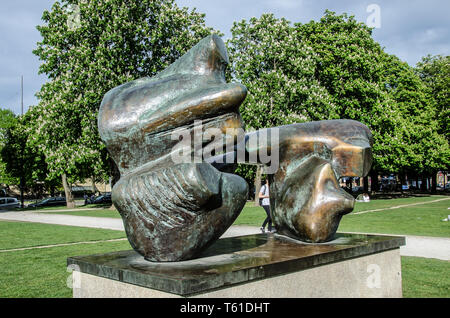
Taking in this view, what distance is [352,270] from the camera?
557 centimetres

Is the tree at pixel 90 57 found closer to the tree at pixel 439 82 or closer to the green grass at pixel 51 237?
the green grass at pixel 51 237

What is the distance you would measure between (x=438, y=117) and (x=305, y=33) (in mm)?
18491

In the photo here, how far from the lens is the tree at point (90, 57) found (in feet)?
74.1

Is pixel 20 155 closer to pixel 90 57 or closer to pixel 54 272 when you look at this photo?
pixel 90 57

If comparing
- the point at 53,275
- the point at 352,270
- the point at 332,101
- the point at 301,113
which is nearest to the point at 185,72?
the point at 352,270

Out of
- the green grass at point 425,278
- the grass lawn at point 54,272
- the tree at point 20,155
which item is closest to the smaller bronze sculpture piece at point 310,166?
the green grass at point 425,278

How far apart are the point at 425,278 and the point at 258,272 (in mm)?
4526

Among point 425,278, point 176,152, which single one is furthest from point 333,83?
point 176,152

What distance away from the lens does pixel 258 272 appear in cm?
421

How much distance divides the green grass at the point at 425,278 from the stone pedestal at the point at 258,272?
0.49m

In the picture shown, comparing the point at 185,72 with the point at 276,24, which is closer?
the point at 185,72

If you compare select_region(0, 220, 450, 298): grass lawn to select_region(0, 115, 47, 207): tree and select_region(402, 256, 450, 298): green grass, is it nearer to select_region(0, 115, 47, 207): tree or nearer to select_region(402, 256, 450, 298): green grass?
select_region(402, 256, 450, 298): green grass
